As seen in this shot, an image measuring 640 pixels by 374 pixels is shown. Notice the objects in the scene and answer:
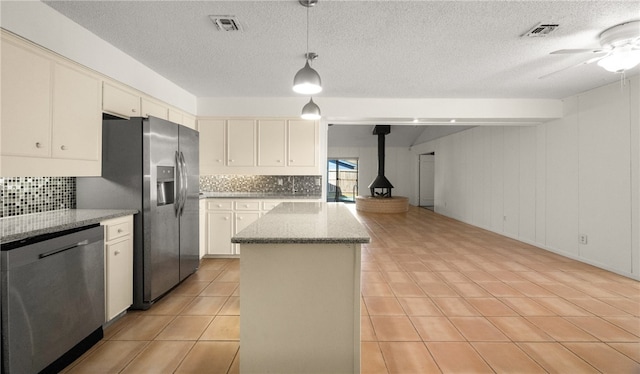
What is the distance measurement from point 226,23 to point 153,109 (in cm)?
163

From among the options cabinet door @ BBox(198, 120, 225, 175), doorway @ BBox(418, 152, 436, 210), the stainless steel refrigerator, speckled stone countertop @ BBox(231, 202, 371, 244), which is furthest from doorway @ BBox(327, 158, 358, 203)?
speckled stone countertop @ BBox(231, 202, 371, 244)

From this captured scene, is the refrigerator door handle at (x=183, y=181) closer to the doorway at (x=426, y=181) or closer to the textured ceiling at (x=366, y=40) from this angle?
the textured ceiling at (x=366, y=40)

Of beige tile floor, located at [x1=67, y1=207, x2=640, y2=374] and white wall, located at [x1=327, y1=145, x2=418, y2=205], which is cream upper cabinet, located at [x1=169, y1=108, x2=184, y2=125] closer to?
beige tile floor, located at [x1=67, y1=207, x2=640, y2=374]

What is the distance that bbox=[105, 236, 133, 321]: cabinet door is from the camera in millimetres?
2447

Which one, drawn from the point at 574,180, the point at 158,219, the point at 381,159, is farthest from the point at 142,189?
the point at 381,159

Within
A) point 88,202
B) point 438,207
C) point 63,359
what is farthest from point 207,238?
point 438,207

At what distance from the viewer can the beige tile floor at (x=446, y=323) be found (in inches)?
81.3

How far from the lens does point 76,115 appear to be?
8.01 ft

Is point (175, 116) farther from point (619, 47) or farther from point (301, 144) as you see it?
point (619, 47)

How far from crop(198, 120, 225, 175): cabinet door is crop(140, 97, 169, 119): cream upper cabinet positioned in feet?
2.92

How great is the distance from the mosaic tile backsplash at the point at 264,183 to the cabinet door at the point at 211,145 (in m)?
0.37

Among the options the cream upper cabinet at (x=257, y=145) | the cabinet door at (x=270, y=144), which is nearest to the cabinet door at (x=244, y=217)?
the cream upper cabinet at (x=257, y=145)

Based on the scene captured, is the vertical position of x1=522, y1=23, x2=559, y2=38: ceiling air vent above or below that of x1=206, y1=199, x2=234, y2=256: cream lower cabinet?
above

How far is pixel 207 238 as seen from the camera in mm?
A: 4449
